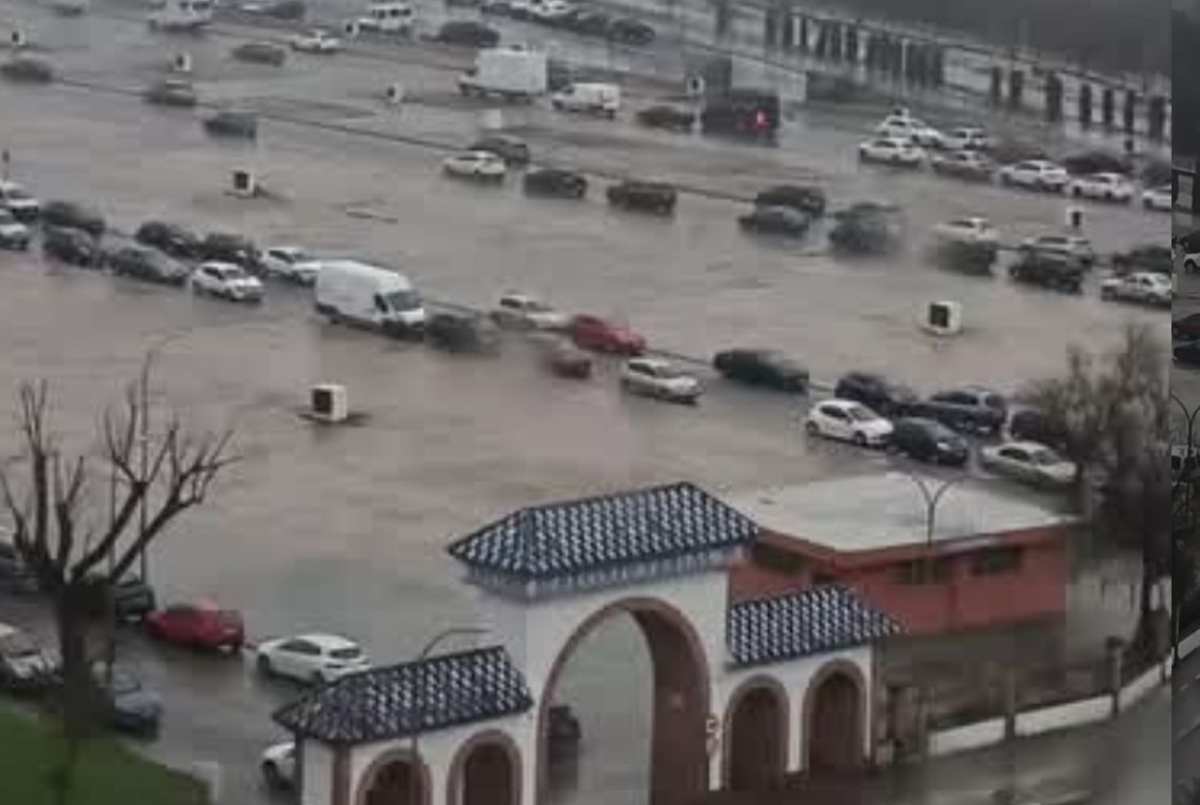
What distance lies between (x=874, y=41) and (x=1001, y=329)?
301 centimetres

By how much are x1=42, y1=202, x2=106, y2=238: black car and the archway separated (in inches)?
110

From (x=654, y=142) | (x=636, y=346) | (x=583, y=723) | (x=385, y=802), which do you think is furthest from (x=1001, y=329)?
(x=385, y=802)

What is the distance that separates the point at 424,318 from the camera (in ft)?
17.4

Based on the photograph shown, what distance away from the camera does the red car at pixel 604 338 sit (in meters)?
5.23

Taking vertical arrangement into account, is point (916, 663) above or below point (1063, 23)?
below

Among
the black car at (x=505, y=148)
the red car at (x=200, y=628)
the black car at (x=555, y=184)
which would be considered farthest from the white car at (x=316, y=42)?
the red car at (x=200, y=628)

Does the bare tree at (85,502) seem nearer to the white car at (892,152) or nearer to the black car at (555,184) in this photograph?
the black car at (555,184)

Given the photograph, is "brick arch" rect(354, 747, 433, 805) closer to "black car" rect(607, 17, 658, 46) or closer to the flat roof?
the flat roof

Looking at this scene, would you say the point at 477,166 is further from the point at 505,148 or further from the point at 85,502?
the point at 85,502

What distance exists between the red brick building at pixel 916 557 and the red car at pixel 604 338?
142cm

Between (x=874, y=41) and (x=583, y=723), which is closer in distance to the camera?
(x=583, y=723)

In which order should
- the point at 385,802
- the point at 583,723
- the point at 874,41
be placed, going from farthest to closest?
the point at 874,41, the point at 583,723, the point at 385,802

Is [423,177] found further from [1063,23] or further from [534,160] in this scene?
[1063,23]

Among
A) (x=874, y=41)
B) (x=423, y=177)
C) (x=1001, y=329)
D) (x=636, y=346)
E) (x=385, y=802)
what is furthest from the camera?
(x=874, y=41)
